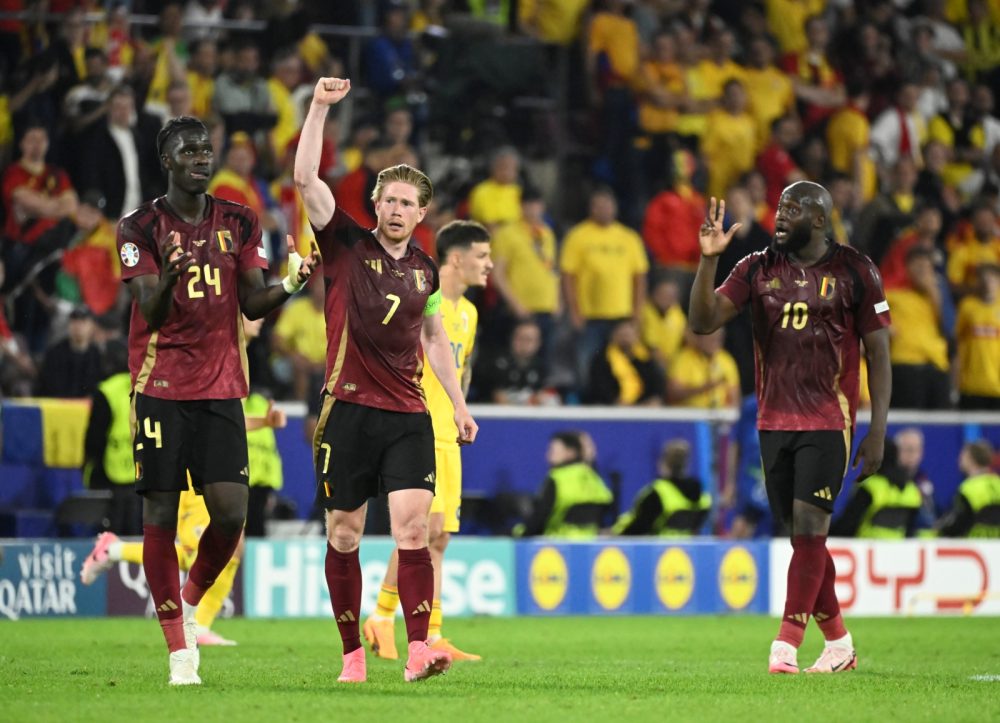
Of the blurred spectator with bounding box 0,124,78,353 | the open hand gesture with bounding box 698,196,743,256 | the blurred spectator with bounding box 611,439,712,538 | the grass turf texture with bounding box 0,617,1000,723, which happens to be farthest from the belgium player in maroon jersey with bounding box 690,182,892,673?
the blurred spectator with bounding box 0,124,78,353

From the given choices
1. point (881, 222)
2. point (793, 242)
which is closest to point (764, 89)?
point (881, 222)

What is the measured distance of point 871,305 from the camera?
9250 millimetres

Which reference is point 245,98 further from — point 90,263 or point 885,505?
point 885,505

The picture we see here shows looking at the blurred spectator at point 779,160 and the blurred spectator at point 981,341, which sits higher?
the blurred spectator at point 779,160

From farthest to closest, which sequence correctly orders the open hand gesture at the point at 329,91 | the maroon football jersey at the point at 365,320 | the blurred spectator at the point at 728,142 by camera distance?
the blurred spectator at the point at 728,142, the maroon football jersey at the point at 365,320, the open hand gesture at the point at 329,91

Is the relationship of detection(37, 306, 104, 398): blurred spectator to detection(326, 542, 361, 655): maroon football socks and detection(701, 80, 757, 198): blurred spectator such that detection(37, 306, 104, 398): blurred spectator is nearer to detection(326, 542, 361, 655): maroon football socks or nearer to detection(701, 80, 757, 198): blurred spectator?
detection(326, 542, 361, 655): maroon football socks

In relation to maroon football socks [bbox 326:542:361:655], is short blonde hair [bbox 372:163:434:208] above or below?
above

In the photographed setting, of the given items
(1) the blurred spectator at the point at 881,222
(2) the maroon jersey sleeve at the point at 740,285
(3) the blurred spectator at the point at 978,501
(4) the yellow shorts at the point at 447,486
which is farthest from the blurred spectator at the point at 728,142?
(2) the maroon jersey sleeve at the point at 740,285

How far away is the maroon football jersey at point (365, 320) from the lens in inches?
318

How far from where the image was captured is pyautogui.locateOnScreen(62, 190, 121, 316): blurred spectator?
1563 centimetres

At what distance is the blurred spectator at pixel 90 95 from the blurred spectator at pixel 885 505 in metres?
7.90

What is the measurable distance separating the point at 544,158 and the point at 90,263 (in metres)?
6.14

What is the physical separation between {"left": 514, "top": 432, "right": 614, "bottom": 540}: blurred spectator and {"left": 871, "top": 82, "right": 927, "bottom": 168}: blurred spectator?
7633 mm

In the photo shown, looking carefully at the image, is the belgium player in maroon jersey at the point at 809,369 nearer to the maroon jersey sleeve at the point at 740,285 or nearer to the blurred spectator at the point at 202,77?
the maroon jersey sleeve at the point at 740,285
